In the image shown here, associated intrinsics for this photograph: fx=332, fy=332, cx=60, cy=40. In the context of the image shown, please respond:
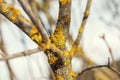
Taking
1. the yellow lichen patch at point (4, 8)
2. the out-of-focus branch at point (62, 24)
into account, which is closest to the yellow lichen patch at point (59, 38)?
the out-of-focus branch at point (62, 24)

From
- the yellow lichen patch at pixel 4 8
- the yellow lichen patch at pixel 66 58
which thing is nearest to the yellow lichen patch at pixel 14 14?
the yellow lichen patch at pixel 4 8

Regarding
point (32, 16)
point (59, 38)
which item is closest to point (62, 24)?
point (59, 38)

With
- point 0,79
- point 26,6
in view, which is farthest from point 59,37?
point 0,79

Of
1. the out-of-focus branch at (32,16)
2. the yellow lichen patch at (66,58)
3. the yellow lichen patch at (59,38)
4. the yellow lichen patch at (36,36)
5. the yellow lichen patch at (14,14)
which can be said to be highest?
the out-of-focus branch at (32,16)

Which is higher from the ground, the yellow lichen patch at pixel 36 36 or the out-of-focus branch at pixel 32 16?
the out-of-focus branch at pixel 32 16

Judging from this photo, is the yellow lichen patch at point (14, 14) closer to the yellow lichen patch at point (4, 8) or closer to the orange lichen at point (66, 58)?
the yellow lichen patch at point (4, 8)

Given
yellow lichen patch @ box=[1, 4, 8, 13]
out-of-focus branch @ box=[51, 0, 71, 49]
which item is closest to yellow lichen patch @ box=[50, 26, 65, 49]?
out-of-focus branch @ box=[51, 0, 71, 49]

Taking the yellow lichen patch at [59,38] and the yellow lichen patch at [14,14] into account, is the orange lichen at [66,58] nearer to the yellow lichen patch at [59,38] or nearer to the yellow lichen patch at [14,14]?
the yellow lichen patch at [59,38]

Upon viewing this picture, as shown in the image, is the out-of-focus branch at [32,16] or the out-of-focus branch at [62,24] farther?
the out-of-focus branch at [62,24]

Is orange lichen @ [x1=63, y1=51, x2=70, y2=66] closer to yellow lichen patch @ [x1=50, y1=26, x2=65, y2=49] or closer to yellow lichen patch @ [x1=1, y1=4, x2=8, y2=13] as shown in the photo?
yellow lichen patch @ [x1=50, y1=26, x2=65, y2=49]
